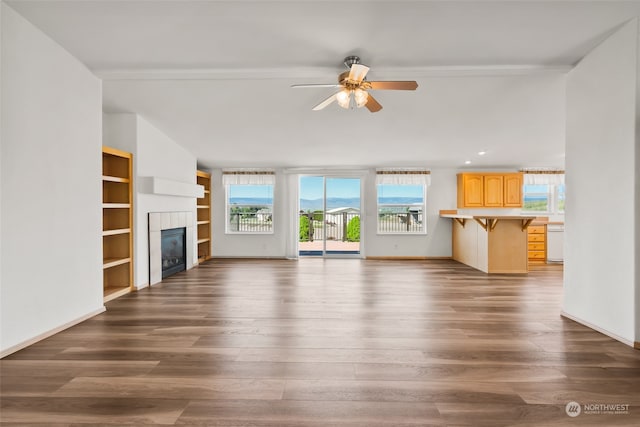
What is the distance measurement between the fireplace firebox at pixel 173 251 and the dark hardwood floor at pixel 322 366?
4.42ft

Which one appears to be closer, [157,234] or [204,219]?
[157,234]

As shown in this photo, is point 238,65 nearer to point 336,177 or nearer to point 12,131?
point 12,131

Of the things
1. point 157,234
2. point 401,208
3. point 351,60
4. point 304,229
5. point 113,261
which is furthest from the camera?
point 304,229

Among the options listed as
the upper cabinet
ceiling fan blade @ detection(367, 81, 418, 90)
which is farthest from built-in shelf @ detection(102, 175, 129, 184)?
the upper cabinet

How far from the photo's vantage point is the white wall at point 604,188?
8.22 feet

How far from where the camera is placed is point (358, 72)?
2.81m

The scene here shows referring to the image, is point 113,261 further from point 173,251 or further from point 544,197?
point 544,197

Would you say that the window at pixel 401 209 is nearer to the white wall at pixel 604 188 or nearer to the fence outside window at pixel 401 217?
the fence outside window at pixel 401 217

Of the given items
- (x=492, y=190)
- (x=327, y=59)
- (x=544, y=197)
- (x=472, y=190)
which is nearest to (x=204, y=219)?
(x=327, y=59)

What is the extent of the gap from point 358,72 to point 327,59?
467mm

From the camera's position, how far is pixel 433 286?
4.53 meters

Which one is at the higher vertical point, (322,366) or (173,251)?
(173,251)

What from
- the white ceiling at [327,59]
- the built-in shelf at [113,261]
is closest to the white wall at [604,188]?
the white ceiling at [327,59]

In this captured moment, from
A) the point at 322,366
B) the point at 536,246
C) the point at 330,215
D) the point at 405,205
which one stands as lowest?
the point at 322,366
